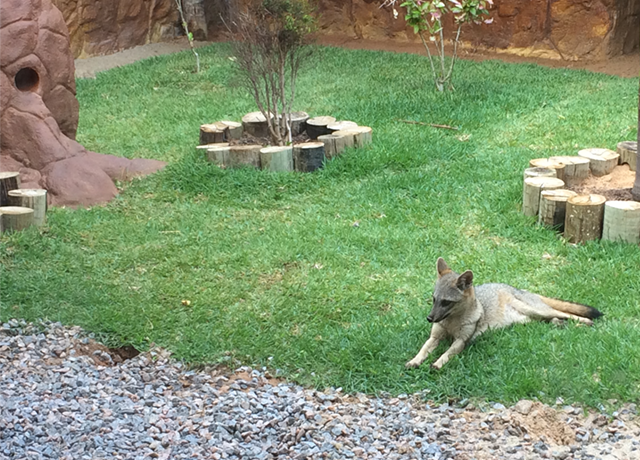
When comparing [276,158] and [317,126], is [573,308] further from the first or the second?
[317,126]

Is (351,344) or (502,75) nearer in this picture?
(351,344)

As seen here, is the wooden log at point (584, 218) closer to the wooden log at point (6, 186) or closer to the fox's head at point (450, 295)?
the fox's head at point (450, 295)

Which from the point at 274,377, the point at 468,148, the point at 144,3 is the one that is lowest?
the point at 274,377

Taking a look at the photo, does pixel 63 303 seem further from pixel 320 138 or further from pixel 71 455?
pixel 320 138

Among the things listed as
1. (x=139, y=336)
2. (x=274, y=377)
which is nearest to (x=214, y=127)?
(x=139, y=336)

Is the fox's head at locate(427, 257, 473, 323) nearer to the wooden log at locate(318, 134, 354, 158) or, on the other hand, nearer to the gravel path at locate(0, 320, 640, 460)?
the gravel path at locate(0, 320, 640, 460)

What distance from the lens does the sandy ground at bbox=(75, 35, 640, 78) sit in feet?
44.5

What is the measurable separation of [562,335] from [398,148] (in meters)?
4.46

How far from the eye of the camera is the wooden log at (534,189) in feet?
22.6

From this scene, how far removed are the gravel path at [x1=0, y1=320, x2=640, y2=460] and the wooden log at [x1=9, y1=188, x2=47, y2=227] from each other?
2712 mm

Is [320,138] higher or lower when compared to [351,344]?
higher

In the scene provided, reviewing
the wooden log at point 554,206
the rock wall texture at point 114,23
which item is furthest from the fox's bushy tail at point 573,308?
the rock wall texture at point 114,23

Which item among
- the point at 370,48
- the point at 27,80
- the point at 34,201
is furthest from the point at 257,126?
the point at 370,48

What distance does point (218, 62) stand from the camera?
14.7 metres
